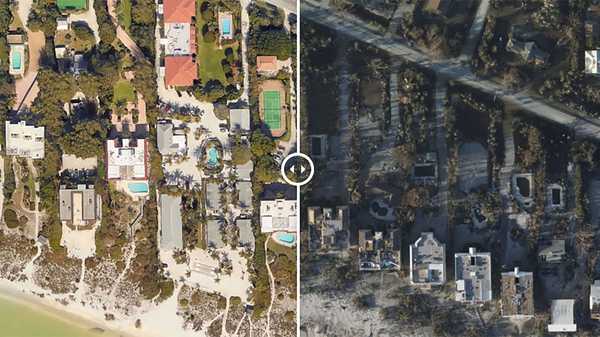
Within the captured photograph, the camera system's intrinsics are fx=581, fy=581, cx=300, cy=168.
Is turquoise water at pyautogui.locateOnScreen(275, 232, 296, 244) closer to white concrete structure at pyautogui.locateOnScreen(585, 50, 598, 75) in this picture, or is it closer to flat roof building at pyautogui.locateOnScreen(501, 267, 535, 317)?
flat roof building at pyautogui.locateOnScreen(501, 267, 535, 317)

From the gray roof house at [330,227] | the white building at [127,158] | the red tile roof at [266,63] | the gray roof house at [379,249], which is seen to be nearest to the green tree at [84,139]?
the white building at [127,158]

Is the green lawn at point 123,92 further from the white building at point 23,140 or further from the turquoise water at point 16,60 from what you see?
the turquoise water at point 16,60

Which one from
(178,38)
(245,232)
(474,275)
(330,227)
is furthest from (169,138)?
(474,275)

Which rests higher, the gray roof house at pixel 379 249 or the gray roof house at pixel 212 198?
the gray roof house at pixel 212 198

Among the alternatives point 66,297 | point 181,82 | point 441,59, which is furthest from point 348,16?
point 66,297

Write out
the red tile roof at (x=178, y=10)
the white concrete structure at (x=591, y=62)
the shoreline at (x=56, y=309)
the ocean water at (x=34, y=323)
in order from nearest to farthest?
1. the white concrete structure at (x=591, y=62)
2. the red tile roof at (x=178, y=10)
3. the shoreline at (x=56, y=309)
4. the ocean water at (x=34, y=323)

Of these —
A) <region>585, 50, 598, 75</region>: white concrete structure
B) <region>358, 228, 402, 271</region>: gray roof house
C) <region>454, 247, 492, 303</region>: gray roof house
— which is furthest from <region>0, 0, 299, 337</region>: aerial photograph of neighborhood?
<region>585, 50, 598, 75</region>: white concrete structure

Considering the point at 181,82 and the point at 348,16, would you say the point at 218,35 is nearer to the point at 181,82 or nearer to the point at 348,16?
the point at 181,82
